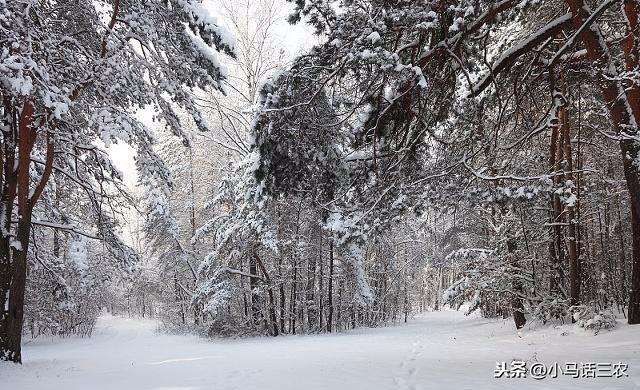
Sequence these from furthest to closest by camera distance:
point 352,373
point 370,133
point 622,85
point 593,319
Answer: point 593,319
point 370,133
point 352,373
point 622,85

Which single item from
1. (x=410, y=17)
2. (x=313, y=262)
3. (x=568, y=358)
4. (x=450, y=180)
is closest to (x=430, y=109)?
(x=450, y=180)

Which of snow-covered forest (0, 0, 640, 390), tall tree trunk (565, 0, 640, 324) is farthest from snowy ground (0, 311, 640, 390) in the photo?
tall tree trunk (565, 0, 640, 324)

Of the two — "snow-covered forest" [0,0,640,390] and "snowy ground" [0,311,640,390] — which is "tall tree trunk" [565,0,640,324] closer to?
"snow-covered forest" [0,0,640,390]

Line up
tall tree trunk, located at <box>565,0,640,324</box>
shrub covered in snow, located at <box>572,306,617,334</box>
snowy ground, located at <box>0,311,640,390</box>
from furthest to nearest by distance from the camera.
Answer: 1. shrub covered in snow, located at <box>572,306,617,334</box>
2. tall tree trunk, located at <box>565,0,640,324</box>
3. snowy ground, located at <box>0,311,640,390</box>

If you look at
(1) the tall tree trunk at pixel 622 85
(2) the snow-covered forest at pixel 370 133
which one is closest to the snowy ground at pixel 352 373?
(2) the snow-covered forest at pixel 370 133

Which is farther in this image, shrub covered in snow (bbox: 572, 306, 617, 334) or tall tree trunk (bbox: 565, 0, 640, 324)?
shrub covered in snow (bbox: 572, 306, 617, 334)

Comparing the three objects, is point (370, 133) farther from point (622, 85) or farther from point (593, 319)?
point (593, 319)

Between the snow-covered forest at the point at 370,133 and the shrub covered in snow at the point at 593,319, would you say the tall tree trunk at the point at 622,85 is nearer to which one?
the snow-covered forest at the point at 370,133

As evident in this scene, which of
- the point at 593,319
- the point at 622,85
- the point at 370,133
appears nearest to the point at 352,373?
the point at 370,133

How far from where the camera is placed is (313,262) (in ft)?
62.6

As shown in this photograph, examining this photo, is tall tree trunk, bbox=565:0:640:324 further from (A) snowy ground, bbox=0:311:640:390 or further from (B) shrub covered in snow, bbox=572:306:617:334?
(B) shrub covered in snow, bbox=572:306:617:334

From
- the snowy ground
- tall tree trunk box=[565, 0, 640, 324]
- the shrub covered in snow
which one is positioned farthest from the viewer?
the shrub covered in snow

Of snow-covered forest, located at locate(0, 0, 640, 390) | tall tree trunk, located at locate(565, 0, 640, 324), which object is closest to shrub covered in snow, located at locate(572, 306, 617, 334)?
snow-covered forest, located at locate(0, 0, 640, 390)

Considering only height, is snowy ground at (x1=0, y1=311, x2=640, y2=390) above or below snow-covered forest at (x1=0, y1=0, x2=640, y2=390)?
below
